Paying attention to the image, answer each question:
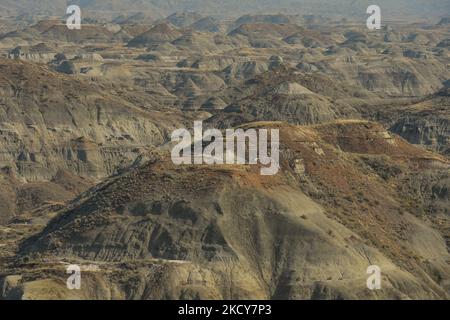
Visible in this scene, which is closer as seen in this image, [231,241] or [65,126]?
[231,241]

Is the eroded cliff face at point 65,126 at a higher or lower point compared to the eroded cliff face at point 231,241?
lower

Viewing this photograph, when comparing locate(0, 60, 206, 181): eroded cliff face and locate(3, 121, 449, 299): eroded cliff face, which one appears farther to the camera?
locate(0, 60, 206, 181): eroded cliff face

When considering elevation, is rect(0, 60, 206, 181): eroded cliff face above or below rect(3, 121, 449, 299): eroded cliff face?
below

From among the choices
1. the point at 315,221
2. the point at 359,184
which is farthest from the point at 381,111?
the point at 315,221

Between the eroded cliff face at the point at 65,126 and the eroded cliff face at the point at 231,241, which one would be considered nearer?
the eroded cliff face at the point at 231,241

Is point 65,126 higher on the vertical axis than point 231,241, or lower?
lower

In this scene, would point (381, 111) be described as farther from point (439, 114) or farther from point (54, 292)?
point (54, 292)
